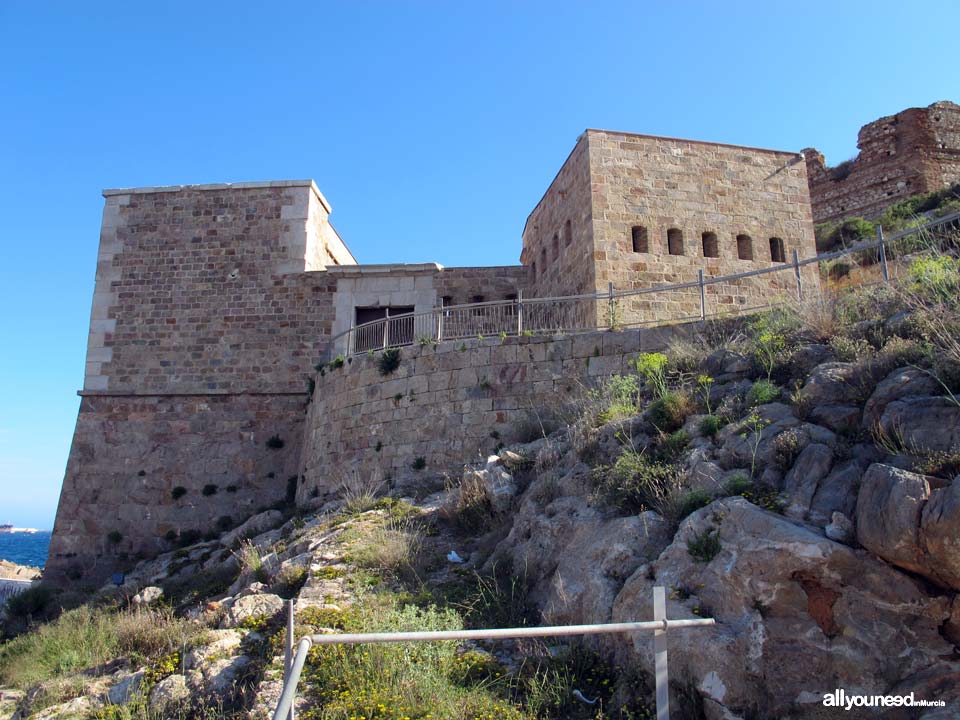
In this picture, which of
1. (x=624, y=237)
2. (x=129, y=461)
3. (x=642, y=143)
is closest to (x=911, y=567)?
(x=624, y=237)

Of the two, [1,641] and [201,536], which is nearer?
[1,641]

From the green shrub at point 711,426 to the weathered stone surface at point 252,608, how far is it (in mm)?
5096

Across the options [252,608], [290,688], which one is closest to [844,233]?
[252,608]

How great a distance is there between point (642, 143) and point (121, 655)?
14.5 meters

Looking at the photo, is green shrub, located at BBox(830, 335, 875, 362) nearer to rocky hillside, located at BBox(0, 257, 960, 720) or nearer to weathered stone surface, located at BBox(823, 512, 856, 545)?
rocky hillside, located at BBox(0, 257, 960, 720)

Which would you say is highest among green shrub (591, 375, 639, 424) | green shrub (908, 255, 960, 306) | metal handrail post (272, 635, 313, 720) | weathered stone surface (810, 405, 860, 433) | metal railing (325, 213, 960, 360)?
metal railing (325, 213, 960, 360)

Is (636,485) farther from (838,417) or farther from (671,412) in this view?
(838,417)

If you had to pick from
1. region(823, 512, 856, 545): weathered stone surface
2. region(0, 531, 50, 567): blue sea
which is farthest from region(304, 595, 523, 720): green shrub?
region(0, 531, 50, 567): blue sea

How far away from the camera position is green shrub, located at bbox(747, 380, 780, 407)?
8328mm

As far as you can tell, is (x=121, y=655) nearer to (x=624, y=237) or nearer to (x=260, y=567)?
(x=260, y=567)

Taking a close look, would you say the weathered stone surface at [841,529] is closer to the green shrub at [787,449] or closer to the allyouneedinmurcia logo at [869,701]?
the green shrub at [787,449]

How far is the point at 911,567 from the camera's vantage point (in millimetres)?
5480

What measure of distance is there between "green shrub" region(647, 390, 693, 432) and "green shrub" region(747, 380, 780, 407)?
29.7 inches

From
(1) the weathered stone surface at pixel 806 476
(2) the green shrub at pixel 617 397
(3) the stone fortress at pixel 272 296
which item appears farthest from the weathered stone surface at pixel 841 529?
(3) the stone fortress at pixel 272 296
